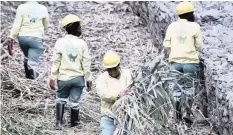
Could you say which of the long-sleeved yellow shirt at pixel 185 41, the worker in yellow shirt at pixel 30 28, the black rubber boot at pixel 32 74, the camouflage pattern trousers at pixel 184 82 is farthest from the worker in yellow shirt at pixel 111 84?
the black rubber boot at pixel 32 74

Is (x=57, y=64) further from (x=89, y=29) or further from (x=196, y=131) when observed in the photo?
(x=89, y=29)

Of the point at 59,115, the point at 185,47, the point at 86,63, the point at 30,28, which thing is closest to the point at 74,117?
the point at 59,115

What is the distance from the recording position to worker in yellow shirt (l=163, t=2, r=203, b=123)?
7.86 meters

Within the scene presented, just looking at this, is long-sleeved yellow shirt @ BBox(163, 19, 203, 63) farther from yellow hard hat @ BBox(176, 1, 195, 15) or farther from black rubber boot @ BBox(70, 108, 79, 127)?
black rubber boot @ BBox(70, 108, 79, 127)

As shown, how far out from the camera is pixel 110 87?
265 inches

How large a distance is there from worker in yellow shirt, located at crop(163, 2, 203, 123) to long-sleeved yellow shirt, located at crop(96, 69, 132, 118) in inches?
44.7

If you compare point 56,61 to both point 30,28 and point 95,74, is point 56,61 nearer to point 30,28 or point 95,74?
point 30,28

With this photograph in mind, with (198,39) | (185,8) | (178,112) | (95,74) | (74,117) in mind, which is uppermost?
(185,8)

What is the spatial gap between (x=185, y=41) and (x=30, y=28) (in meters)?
2.58

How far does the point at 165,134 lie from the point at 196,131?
1.07m

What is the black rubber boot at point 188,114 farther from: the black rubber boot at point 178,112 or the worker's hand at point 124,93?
the worker's hand at point 124,93

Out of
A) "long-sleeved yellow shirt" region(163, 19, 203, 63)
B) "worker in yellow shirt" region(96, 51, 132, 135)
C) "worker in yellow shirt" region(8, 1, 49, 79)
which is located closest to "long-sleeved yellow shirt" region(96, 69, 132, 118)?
"worker in yellow shirt" region(96, 51, 132, 135)

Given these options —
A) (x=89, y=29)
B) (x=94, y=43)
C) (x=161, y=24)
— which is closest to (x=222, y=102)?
(x=161, y=24)

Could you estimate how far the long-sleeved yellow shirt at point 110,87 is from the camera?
6719 mm
